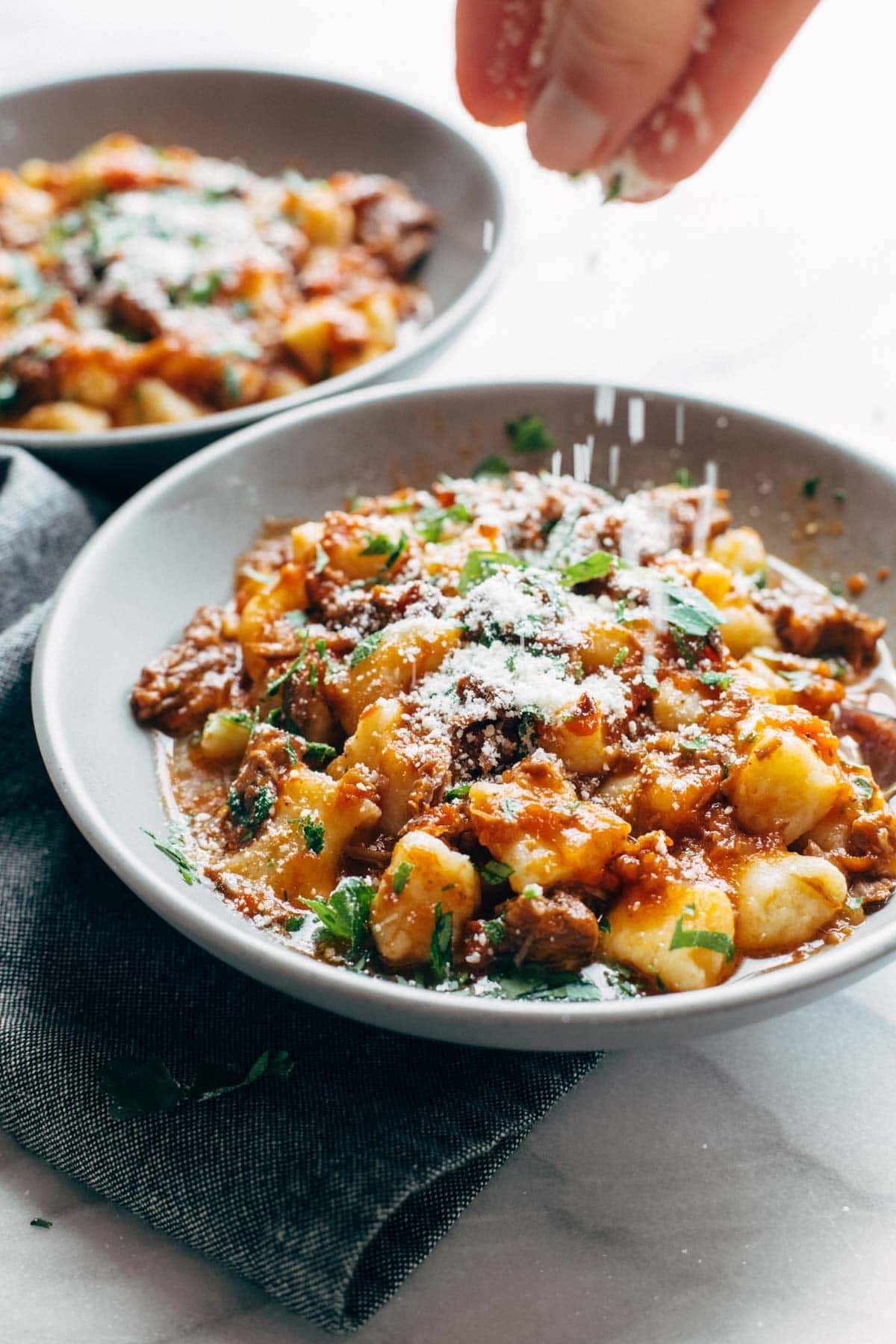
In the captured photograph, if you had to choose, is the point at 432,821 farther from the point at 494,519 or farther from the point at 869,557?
the point at 869,557

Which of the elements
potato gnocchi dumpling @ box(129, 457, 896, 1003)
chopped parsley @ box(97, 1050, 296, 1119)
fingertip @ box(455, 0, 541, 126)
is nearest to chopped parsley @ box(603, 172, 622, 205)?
fingertip @ box(455, 0, 541, 126)

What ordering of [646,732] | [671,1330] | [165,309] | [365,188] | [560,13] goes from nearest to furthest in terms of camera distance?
[671,1330]
[560,13]
[646,732]
[165,309]
[365,188]

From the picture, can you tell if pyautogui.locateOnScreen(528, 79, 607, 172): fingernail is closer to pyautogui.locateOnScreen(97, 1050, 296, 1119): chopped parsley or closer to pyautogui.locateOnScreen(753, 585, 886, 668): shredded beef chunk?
pyautogui.locateOnScreen(753, 585, 886, 668): shredded beef chunk

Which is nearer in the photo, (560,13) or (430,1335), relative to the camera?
(430,1335)

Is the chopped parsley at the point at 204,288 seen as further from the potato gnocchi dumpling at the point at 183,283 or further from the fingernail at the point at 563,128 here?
the fingernail at the point at 563,128

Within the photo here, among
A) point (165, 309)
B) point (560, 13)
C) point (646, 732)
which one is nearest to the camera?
point (560, 13)

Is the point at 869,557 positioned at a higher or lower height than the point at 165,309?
higher

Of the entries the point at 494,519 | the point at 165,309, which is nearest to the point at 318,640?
the point at 494,519

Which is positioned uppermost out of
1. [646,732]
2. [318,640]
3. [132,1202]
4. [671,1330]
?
[646,732]
